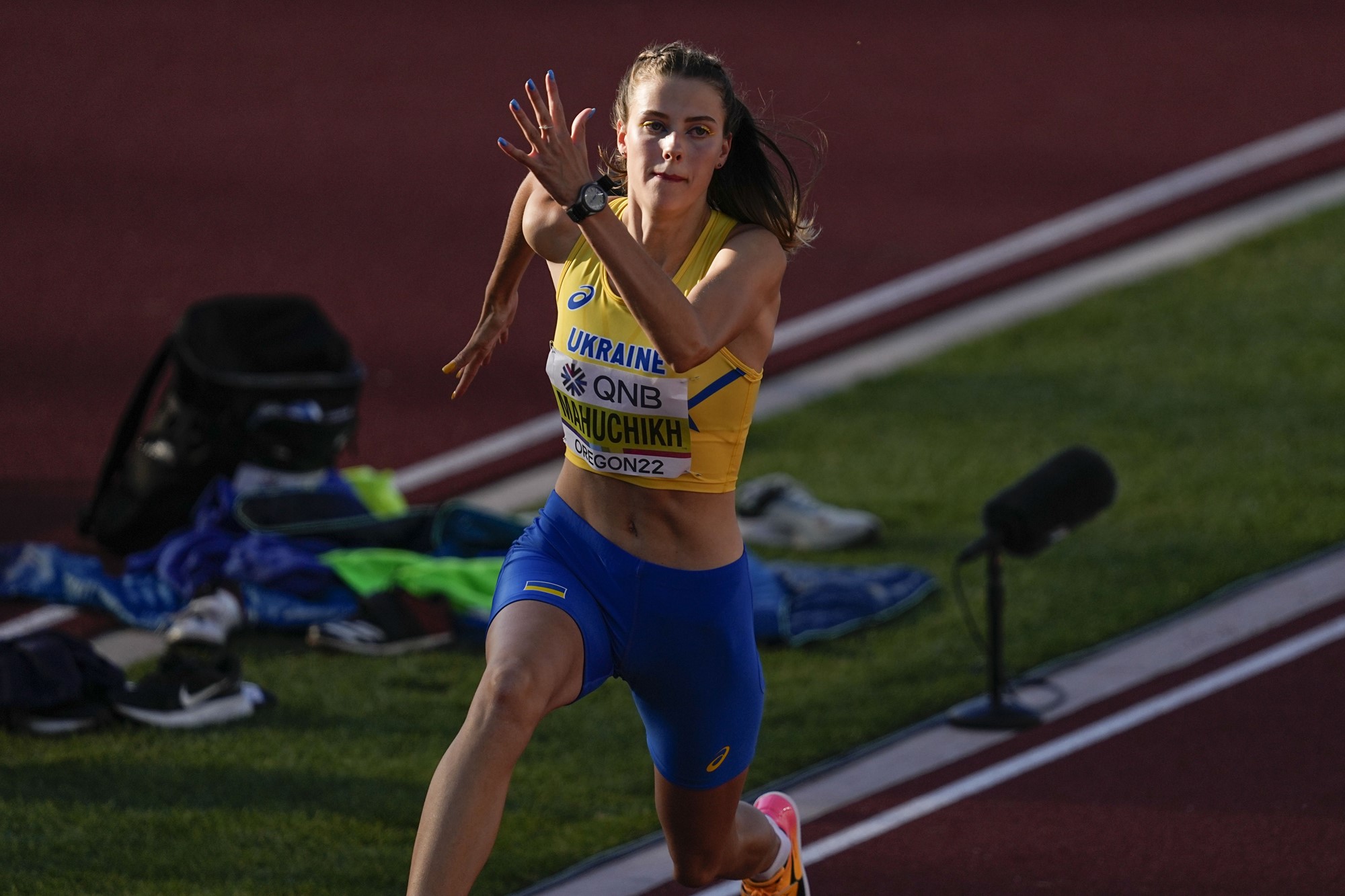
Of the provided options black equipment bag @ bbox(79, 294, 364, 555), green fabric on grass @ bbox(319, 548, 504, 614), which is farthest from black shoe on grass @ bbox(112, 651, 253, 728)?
black equipment bag @ bbox(79, 294, 364, 555)

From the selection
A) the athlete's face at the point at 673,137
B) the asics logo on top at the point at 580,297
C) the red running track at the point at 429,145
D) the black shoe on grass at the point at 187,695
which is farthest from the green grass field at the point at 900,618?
the athlete's face at the point at 673,137

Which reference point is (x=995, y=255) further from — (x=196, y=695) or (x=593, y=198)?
(x=593, y=198)

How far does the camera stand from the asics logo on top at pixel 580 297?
13.5ft

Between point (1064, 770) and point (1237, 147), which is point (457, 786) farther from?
point (1237, 147)

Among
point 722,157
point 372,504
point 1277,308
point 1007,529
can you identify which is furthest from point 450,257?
point 722,157

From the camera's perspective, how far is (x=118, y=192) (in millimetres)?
12555

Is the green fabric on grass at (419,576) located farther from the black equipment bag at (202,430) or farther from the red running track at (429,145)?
the red running track at (429,145)

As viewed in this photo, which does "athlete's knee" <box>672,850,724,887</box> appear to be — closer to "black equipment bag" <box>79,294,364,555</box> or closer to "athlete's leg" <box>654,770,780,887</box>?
"athlete's leg" <box>654,770,780,887</box>

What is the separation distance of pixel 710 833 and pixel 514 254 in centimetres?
145

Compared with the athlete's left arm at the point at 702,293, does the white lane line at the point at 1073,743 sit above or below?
below

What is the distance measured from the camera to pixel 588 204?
11.7ft

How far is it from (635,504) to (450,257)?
24.6 feet

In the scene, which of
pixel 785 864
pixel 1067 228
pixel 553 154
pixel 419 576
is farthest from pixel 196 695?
pixel 1067 228

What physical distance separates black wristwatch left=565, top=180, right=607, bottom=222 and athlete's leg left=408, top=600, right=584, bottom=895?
0.91 metres
